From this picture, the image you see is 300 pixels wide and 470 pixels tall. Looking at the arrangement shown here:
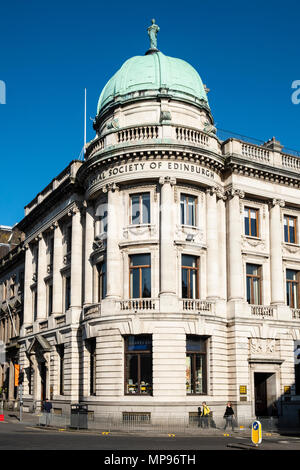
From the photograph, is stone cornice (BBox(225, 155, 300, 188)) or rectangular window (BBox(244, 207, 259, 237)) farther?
rectangular window (BBox(244, 207, 259, 237))

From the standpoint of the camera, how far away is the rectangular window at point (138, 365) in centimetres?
3856

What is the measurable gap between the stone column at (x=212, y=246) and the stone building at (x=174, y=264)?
98 millimetres

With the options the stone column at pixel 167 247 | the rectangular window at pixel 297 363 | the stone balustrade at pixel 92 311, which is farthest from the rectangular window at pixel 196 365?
the rectangular window at pixel 297 363

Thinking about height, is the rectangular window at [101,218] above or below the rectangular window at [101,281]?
above

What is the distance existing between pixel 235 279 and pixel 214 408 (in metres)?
8.84

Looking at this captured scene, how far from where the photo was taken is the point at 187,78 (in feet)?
160

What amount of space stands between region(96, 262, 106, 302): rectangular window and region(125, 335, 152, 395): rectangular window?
4.99 metres

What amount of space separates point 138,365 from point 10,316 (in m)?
29.4

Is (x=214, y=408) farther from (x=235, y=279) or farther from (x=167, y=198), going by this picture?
(x=167, y=198)

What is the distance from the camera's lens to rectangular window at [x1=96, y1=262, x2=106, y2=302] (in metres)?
43.0

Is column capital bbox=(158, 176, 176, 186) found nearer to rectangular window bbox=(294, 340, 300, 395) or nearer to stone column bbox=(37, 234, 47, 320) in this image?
rectangular window bbox=(294, 340, 300, 395)

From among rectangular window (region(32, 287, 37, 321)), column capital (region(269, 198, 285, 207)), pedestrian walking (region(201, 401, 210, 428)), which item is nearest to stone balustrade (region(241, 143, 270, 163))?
column capital (region(269, 198, 285, 207))

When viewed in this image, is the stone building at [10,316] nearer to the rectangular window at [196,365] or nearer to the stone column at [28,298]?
the stone column at [28,298]

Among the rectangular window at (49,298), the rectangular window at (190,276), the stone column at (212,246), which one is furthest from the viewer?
the rectangular window at (49,298)
